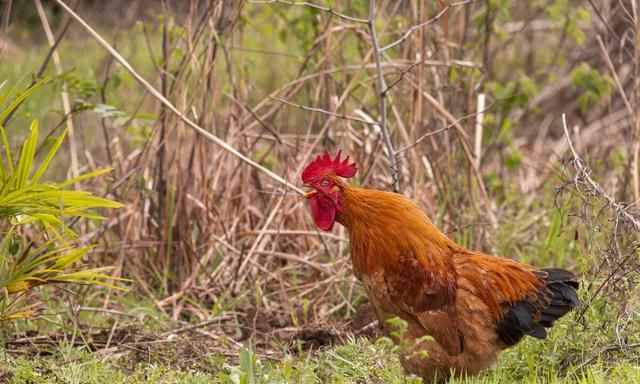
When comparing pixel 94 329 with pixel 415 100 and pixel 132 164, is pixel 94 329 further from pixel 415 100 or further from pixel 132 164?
pixel 415 100

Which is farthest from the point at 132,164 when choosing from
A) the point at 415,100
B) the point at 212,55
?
the point at 415,100

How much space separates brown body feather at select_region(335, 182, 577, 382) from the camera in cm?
452

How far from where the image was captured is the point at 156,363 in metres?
5.04

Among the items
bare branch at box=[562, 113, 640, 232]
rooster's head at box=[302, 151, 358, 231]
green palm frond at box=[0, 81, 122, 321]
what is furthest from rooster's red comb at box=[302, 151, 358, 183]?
bare branch at box=[562, 113, 640, 232]

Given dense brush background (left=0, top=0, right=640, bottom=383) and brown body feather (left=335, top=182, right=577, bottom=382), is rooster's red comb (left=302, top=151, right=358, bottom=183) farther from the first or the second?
dense brush background (left=0, top=0, right=640, bottom=383)

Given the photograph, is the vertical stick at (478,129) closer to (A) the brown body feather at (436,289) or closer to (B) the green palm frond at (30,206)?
(A) the brown body feather at (436,289)

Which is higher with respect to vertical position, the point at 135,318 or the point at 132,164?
the point at 132,164

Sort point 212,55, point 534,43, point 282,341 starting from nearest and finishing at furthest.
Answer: point 282,341
point 212,55
point 534,43

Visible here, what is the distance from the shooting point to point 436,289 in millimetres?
4539

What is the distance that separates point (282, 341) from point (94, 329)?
1.10 m

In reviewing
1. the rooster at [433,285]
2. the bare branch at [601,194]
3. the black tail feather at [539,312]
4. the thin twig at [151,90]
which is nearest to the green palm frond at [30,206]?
the thin twig at [151,90]

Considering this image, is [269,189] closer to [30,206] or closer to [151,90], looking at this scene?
[151,90]

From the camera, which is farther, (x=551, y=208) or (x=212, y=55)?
(x=551, y=208)

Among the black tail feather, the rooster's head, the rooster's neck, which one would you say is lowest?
the black tail feather
